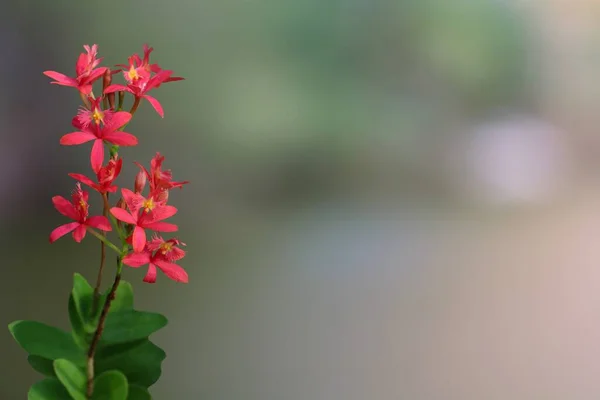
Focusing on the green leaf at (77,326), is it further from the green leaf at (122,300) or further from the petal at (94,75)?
the petal at (94,75)

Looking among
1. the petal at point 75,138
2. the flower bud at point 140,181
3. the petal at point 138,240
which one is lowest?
the petal at point 138,240

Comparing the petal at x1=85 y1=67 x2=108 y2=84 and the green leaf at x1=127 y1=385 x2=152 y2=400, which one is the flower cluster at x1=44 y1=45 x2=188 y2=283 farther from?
the green leaf at x1=127 y1=385 x2=152 y2=400

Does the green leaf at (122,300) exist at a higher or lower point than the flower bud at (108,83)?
lower

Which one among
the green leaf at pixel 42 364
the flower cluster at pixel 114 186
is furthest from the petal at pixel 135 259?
the green leaf at pixel 42 364

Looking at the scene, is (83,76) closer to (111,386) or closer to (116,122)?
(116,122)

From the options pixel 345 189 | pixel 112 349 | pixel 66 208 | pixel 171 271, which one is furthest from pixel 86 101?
pixel 345 189

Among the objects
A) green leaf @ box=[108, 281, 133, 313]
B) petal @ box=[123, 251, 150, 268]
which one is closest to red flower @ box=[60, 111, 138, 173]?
petal @ box=[123, 251, 150, 268]
